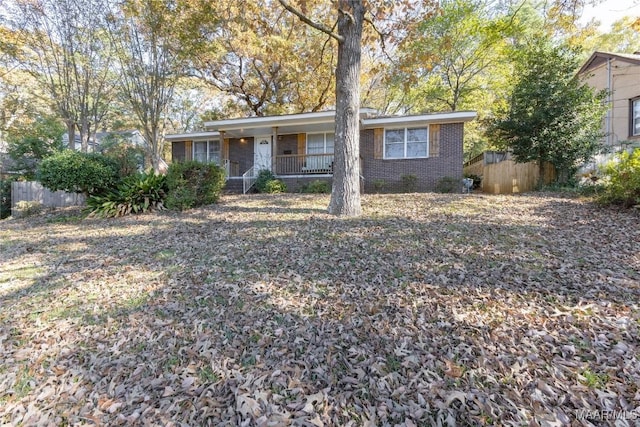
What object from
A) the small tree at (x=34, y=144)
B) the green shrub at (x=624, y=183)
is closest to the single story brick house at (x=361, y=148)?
the green shrub at (x=624, y=183)

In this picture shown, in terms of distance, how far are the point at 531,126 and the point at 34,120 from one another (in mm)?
23099

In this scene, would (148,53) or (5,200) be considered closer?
(148,53)

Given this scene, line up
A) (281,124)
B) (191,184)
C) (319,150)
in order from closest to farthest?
(191,184) < (281,124) < (319,150)

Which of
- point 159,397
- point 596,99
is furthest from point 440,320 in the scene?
point 596,99

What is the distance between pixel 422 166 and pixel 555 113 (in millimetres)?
4483

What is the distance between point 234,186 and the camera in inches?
569

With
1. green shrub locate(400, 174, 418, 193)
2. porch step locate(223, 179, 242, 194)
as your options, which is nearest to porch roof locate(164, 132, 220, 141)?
porch step locate(223, 179, 242, 194)

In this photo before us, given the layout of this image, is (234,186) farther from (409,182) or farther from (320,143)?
(409,182)

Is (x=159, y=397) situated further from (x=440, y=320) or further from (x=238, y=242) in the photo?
(x=238, y=242)

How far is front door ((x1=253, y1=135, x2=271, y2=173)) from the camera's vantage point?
15242 millimetres

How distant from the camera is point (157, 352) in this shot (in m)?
2.63

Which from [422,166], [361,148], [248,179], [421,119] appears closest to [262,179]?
[248,179]

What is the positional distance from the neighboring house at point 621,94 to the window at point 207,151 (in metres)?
16.9

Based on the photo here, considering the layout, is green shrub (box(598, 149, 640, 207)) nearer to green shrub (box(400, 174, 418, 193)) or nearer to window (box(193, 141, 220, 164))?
green shrub (box(400, 174, 418, 193))
